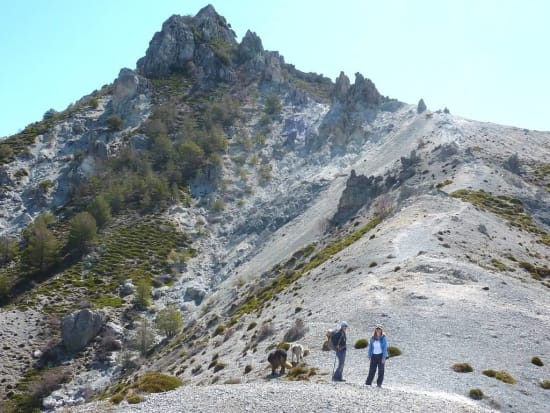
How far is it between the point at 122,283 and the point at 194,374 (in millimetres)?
50436

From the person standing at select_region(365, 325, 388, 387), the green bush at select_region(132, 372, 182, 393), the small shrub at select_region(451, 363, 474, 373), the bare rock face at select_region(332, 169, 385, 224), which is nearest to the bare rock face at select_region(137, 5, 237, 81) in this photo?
the bare rock face at select_region(332, 169, 385, 224)

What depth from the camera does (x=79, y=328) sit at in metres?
67.9

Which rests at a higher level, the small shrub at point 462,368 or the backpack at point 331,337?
the backpack at point 331,337

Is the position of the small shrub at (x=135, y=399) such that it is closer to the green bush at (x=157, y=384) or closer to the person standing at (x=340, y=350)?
the green bush at (x=157, y=384)

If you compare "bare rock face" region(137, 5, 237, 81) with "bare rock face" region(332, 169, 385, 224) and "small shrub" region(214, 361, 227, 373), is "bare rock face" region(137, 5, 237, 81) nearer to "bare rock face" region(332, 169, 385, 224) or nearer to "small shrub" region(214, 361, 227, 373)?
"bare rock face" region(332, 169, 385, 224)

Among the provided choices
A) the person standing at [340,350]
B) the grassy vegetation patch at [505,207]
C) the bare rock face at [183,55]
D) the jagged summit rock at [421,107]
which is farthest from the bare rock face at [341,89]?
the person standing at [340,350]

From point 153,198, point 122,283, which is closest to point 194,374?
point 122,283

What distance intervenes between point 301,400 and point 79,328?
183 feet

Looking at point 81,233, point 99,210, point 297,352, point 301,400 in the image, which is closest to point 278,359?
point 297,352

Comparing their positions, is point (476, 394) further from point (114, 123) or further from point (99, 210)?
point (114, 123)

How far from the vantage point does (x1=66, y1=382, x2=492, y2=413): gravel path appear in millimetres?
18359

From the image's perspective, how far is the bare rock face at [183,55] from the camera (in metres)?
162

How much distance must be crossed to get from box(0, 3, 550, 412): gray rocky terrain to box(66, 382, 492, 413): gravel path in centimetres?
11

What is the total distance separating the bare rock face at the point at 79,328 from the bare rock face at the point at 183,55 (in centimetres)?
10476
